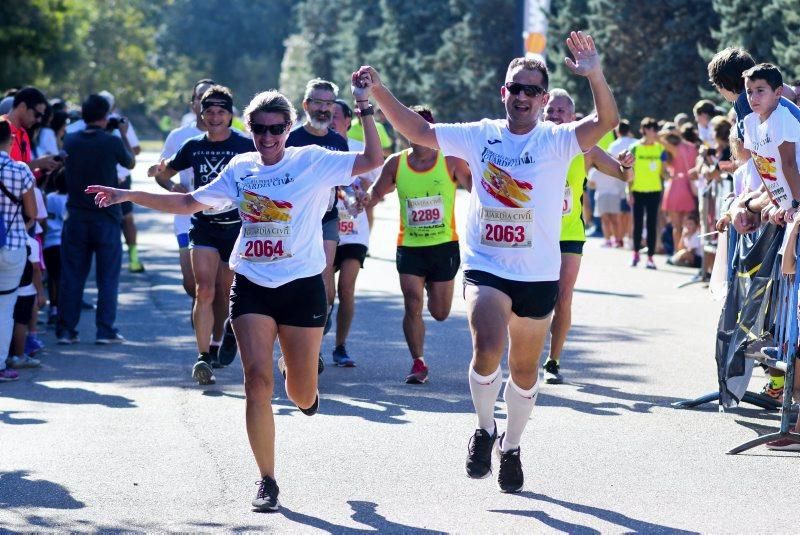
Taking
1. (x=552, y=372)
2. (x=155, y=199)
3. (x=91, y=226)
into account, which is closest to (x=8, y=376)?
(x=91, y=226)

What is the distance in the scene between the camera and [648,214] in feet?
64.1

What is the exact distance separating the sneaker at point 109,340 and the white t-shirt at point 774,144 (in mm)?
6149

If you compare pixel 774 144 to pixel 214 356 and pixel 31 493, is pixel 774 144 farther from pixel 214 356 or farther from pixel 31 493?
pixel 214 356

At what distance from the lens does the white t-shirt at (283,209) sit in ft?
22.8

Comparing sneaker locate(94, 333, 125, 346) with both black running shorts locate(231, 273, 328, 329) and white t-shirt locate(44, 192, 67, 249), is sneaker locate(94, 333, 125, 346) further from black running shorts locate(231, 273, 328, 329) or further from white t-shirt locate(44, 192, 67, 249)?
black running shorts locate(231, 273, 328, 329)

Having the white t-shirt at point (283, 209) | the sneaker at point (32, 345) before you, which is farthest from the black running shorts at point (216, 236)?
the white t-shirt at point (283, 209)

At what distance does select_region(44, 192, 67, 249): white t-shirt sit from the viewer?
45.6 feet

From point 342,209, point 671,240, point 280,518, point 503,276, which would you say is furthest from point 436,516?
point 671,240

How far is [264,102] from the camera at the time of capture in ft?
23.1

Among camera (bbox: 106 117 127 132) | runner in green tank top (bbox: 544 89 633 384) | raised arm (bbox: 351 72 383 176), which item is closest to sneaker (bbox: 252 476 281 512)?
raised arm (bbox: 351 72 383 176)

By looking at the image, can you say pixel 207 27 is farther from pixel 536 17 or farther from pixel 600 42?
pixel 536 17

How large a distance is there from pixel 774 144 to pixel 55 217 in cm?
782

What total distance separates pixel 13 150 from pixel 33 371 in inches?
80.9

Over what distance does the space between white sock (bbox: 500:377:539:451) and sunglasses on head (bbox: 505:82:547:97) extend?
1.35 m
